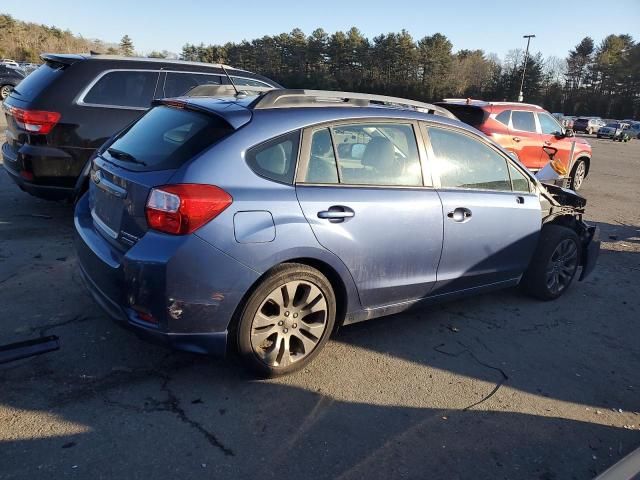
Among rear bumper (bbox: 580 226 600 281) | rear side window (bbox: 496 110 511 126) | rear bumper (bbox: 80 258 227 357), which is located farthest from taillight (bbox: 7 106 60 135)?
rear side window (bbox: 496 110 511 126)

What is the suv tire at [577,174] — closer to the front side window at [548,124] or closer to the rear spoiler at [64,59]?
the front side window at [548,124]

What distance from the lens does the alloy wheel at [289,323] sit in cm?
305

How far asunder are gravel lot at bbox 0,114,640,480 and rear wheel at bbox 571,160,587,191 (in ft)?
26.5

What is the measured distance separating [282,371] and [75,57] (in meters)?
4.52

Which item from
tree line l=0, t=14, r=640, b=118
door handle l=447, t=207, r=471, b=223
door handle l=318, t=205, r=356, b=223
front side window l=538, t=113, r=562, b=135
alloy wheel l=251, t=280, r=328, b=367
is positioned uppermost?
tree line l=0, t=14, r=640, b=118

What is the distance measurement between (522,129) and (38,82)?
861cm

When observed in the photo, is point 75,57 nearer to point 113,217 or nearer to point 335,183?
point 113,217

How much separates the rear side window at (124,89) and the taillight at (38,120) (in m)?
0.40

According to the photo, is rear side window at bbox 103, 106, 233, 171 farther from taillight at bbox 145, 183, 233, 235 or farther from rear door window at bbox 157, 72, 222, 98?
rear door window at bbox 157, 72, 222, 98

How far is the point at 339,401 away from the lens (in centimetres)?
305

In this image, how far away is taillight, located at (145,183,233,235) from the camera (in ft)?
8.92

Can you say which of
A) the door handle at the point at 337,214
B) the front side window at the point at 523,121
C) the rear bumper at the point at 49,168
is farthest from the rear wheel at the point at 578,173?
the rear bumper at the point at 49,168

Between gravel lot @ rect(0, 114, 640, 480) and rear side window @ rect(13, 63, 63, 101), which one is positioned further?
rear side window @ rect(13, 63, 63, 101)

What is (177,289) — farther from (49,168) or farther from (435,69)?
(435,69)
